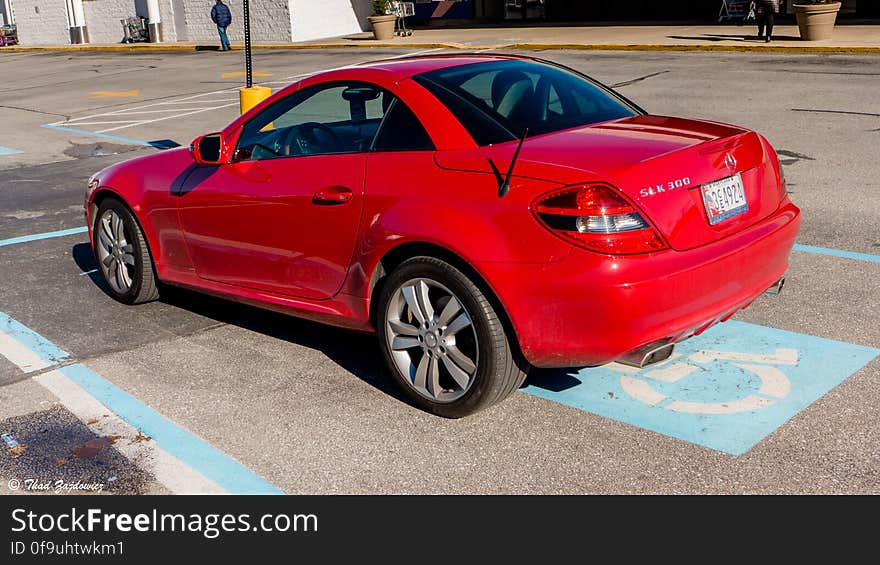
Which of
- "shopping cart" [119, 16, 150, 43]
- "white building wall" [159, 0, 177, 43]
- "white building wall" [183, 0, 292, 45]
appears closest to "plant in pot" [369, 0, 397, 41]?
"white building wall" [183, 0, 292, 45]

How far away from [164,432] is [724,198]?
273 centimetres

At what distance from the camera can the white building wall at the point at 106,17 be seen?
1619 inches

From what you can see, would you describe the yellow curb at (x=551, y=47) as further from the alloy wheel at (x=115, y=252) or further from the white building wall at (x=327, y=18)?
the alloy wheel at (x=115, y=252)

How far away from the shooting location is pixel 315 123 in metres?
5.43

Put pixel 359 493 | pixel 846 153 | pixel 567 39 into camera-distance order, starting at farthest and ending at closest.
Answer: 1. pixel 567 39
2. pixel 846 153
3. pixel 359 493

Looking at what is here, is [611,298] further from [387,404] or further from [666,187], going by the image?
[387,404]

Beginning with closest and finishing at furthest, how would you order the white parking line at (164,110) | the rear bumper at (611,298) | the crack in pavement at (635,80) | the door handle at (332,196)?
the rear bumper at (611,298)
the door handle at (332,196)
the white parking line at (164,110)
the crack in pavement at (635,80)

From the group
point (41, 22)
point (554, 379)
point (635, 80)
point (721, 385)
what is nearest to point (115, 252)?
point (554, 379)

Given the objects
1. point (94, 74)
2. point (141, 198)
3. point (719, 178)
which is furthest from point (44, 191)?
point (94, 74)

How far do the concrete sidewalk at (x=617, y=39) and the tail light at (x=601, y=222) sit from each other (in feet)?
60.0

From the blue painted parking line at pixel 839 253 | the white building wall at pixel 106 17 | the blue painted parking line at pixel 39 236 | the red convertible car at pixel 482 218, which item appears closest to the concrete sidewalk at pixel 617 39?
the white building wall at pixel 106 17
